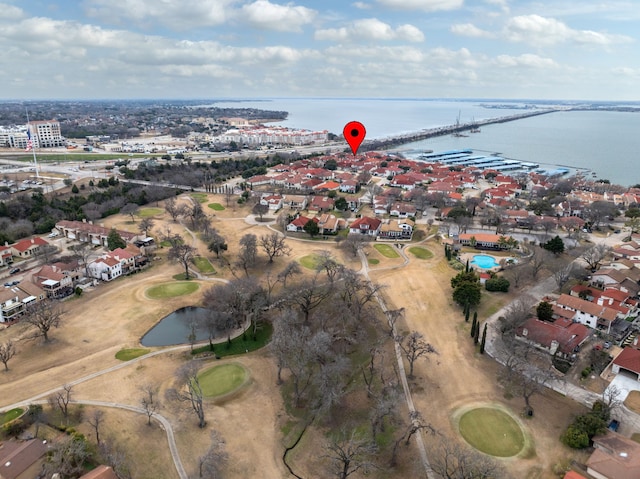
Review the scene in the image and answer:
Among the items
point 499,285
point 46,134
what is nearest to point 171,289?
point 499,285

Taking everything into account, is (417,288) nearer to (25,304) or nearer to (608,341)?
(608,341)

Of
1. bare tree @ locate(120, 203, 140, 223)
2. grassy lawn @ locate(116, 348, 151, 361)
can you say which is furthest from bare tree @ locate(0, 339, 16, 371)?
bare tree @ locate(120, 203, 140, 223)

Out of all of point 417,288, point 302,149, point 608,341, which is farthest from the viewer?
point 302,149

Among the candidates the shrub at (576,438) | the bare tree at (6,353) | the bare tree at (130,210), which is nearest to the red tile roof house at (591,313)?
the shrub at (576,438)

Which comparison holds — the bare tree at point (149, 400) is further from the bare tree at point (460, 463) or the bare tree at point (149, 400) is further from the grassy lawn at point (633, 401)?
the grassy lawn at point (633, 401)

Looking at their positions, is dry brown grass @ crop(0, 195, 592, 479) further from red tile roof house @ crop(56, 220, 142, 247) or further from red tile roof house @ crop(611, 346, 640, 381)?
red tile roof house @ crop(56, 220, 142, 247)

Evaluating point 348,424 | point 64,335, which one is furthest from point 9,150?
point 348,424

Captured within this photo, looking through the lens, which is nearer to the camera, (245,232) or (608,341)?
(608,341)
